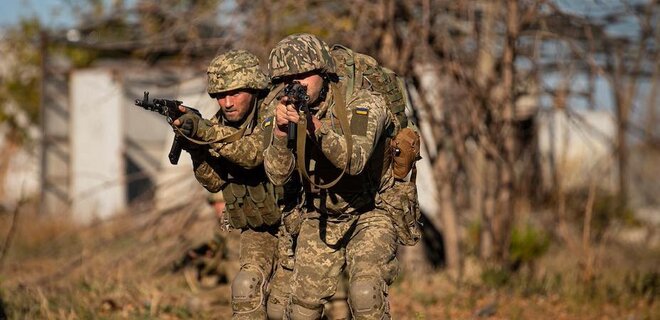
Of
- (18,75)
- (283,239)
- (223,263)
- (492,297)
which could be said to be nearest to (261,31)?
(223,263)

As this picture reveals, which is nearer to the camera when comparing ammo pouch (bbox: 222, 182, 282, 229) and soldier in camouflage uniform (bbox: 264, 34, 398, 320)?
soldier in camouflage uniform (bbox: 264, 34, 398, 320)

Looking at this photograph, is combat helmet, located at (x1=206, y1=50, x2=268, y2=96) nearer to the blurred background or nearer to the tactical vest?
the tactical vest

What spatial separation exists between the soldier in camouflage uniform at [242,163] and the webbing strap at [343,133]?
458 mm

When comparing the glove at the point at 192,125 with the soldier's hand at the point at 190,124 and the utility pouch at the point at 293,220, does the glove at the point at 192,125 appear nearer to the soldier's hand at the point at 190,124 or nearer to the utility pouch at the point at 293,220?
the soldier's hand at the point at 190,124

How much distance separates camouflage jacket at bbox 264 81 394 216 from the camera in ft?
14.1

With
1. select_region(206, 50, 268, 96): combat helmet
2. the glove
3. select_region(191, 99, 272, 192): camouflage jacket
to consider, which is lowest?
select_region(191, 99, 272, 192): camouflage jacket

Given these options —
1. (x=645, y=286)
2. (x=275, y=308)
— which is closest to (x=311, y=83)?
A: (x=275, y=308)

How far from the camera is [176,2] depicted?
36.2ft

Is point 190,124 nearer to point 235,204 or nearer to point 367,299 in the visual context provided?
point 235,204

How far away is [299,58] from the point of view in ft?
14.6

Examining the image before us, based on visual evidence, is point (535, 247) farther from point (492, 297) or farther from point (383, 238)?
point (383, 238)

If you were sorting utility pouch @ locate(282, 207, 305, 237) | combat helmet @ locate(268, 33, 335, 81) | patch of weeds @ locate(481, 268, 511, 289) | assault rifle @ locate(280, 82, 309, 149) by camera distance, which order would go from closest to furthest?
assault rifle @ locate(280, 82, 309, 149), combat helmet @ locate(268, 33, 335, 81), utility pouch @ locate(282, 207, 305, 237), patch of weeds @ locate(481, 268, 511, 289)

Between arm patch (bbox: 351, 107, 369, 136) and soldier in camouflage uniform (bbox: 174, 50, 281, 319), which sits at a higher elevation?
arm patch (bbox: 351, 107, 369, 136)

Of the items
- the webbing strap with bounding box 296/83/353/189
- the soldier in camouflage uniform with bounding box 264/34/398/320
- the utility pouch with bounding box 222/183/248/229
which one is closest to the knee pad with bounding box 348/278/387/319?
the soldier in camouflage uniform with bounding box 264/34/398/320
